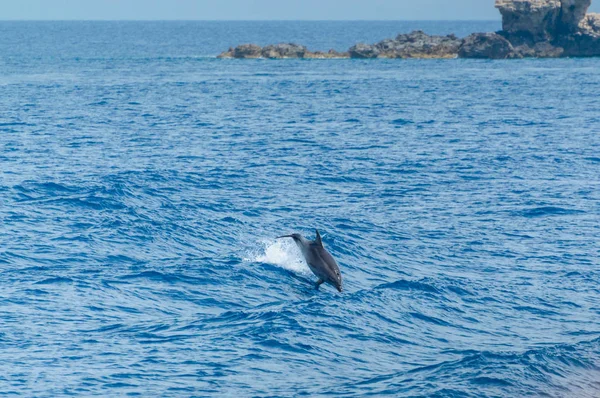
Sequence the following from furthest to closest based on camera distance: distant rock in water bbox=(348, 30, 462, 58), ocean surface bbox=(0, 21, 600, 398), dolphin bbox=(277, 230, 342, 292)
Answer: distant rock in water bbox=(348, 30, 462, 58) → dolphin bbox=(277, 230, 342, 292) → ocean surface bbox=(0, 21, 600, 398)

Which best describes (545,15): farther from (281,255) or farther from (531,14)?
(281,255)

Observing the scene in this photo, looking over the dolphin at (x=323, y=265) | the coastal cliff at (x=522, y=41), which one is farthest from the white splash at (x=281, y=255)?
the coastal cliff at (x=522, y=41)

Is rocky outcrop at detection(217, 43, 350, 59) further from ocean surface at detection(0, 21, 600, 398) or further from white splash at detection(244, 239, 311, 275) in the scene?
white splash at detection(244, 239, 311, 275)

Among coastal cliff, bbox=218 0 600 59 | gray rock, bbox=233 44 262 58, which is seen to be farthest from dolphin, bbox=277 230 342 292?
gray rock, bbox=233 44 262 58

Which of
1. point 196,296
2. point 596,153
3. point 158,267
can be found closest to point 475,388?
point 196,296

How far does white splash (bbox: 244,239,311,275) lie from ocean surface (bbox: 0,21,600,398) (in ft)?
0.35

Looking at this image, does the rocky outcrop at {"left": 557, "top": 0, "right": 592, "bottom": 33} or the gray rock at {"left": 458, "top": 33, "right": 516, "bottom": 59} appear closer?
the rocky outcrop at {"left": 557, "top": 0, "right": 592, "bottom": 33}

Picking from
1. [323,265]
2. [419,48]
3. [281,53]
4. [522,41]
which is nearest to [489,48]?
[522,41]

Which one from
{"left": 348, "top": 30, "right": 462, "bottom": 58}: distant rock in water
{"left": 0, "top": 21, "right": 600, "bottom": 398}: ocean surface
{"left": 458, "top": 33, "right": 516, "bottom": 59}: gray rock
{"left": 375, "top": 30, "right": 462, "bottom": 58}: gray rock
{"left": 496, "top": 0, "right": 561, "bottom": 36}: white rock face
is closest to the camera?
{"left": 0, "top": 21, "right": 600, "bottom": 398}: ocean surface

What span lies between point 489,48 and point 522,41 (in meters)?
7.73

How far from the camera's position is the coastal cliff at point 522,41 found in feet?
506

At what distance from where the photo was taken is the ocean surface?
22.7 meters

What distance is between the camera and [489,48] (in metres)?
156

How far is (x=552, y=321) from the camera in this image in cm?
2731
